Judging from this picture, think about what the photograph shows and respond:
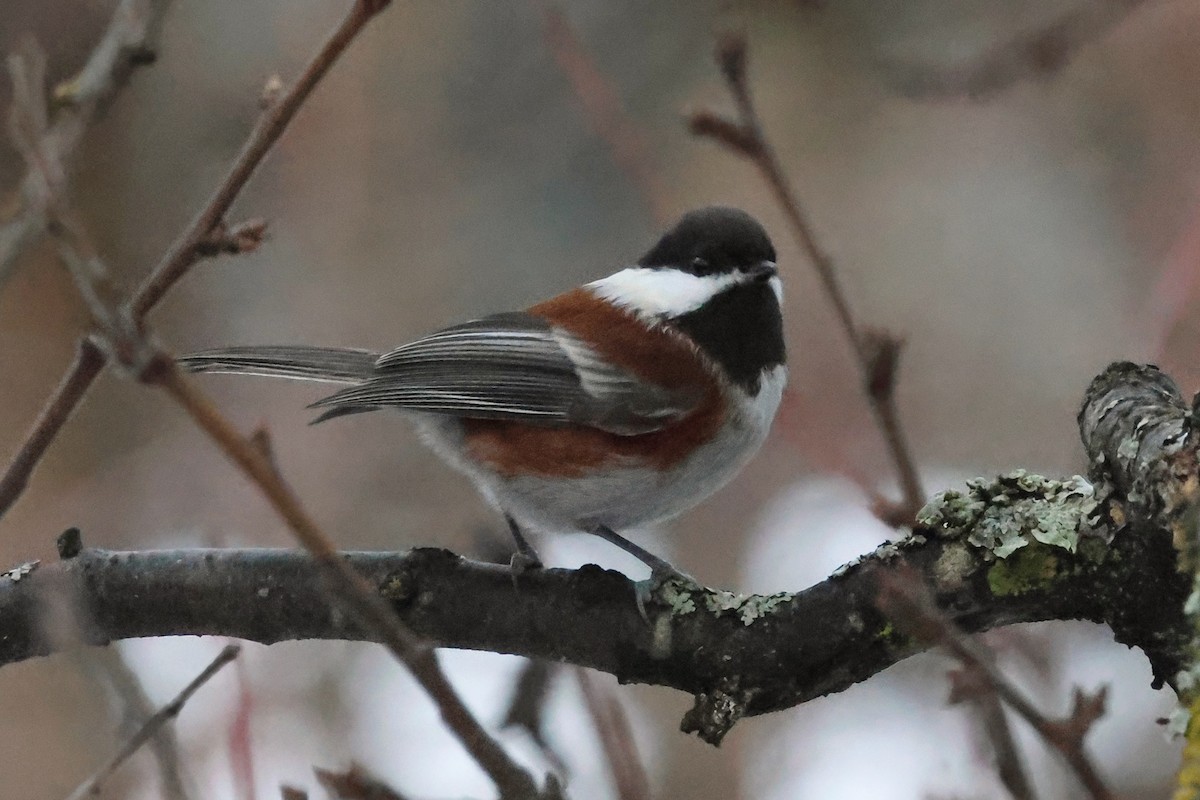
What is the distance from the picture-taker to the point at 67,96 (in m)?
1.25

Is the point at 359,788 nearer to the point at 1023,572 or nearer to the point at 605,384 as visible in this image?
the point at 1023,572

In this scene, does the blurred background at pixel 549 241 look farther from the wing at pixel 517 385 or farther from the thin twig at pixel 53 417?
the thin twig at pixel 53 417

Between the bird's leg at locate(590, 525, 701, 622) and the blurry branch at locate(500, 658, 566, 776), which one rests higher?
the bird's leg at locate(590, 525, 701, 622)

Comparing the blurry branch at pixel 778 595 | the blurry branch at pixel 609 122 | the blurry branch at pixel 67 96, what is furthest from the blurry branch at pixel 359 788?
the blurry branch at pixel 609 122

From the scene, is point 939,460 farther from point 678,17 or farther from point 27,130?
point 27,130

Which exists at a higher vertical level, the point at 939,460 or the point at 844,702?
the point at 939,460

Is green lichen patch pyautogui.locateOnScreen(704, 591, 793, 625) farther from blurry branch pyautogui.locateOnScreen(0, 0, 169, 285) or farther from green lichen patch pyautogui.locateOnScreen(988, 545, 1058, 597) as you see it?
blurry branch pyautogui.locateOnScreen(0, 0, 169, 285)

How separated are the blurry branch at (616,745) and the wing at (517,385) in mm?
819

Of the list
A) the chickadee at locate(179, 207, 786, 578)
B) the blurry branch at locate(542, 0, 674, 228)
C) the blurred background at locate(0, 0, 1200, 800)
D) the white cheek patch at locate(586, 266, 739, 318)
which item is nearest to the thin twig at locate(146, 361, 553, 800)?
the chickadee at locate(179, 207, 786, 578)

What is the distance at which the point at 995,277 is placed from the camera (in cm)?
439

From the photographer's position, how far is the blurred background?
3.97 m

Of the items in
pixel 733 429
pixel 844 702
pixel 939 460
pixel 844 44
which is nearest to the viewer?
pixel 733 429

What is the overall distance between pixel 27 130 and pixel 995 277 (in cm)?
399

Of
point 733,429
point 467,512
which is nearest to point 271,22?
point 467,512
